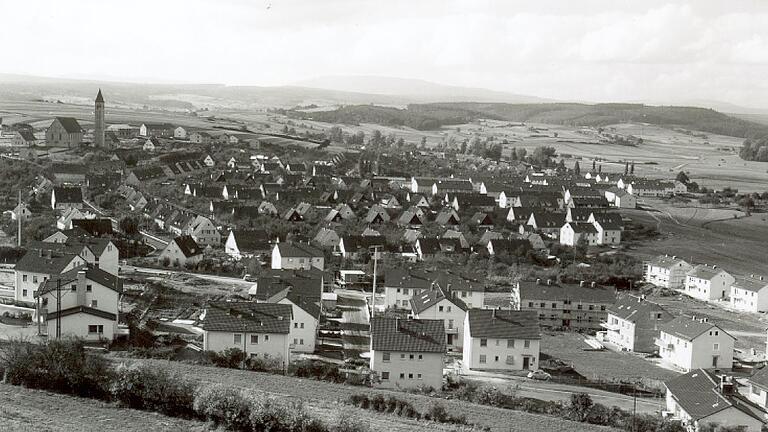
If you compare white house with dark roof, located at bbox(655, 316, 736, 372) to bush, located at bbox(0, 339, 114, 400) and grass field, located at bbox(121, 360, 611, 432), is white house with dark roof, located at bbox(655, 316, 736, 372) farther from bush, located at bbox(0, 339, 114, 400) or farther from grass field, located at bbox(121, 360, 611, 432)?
bush, located at bbox(0, 339, 114, 400)

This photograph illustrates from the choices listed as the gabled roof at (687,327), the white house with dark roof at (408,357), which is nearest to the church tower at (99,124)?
the gabled roof at (687,327)

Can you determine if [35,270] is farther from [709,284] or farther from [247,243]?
[709,284]

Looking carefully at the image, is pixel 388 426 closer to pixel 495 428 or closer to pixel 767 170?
pixel 495 428

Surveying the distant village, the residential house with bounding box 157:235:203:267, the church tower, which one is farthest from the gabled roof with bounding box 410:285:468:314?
the church tower

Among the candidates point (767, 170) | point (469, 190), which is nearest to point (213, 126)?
point (469, 190)

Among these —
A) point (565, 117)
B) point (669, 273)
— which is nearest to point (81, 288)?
point (669, 273)

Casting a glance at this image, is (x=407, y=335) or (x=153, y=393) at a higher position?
(x=153, y=393)
